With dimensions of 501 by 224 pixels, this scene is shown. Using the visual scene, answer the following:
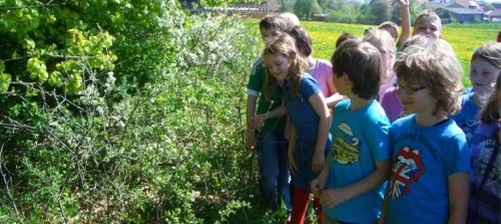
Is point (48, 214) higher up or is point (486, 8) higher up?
point (48, 214)

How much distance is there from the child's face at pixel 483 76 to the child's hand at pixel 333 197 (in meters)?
0.84

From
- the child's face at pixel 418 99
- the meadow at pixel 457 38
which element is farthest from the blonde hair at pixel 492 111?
the meadow at pixel 457 38

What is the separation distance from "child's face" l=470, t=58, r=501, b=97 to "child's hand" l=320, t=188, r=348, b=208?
0.84 metres

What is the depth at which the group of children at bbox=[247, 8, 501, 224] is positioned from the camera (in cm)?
235

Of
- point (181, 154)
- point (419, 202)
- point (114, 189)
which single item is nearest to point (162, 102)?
point (181, 154)

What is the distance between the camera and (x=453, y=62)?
8.10ft

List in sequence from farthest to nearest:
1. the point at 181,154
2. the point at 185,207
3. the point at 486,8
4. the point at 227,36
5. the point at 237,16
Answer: the point at 486,8 → the point at 237,16 → the point at 227,36 → the point at 181,154 → the point at 185,207

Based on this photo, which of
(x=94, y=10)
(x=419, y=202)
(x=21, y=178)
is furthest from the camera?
(x=94, y=10)

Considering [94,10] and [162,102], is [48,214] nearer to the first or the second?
[162,102]

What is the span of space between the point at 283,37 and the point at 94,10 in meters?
2.02

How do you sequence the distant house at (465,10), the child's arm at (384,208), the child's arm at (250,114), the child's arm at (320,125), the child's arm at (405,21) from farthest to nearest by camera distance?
1. the distant house at (465,10)
2. the child's arm at (405,21)
3. the child's arm at (250,114)
4. the child's arm at (320,125)
5. the child's arm at (384,208)

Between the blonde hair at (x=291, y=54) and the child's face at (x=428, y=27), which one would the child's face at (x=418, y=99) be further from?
the child's face at (x=428, y=27)

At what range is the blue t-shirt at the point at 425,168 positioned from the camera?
2.33 metres

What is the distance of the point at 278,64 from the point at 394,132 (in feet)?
3.49
